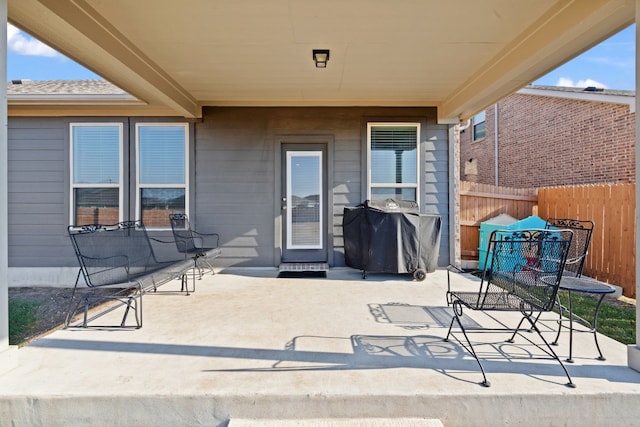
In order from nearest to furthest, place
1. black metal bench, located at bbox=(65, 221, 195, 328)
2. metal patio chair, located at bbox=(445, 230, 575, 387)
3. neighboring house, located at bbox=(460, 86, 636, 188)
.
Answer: metal patio chair, located at bbox=(445, 230, 575, 387), black metal bench, located at bbox=(65, 221, 195, 328), neighboring house, located at bbox=(460, 86, 636, 188)

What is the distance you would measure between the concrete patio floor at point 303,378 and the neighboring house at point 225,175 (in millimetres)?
2593

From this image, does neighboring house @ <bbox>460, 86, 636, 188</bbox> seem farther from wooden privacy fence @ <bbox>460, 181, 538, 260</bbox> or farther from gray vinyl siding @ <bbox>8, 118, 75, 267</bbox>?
gray vinyl siding @ <bbox>8, 118, 75, 267</bbox>

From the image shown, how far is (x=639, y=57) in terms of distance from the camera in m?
2.21

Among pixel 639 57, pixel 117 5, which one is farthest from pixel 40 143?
pixel 639 57

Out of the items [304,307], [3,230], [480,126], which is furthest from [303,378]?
[480,126]

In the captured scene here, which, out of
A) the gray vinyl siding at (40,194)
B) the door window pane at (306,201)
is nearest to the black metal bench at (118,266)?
the door window pane at (306,201)

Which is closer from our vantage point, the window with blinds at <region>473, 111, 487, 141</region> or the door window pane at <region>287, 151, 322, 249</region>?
the door window pane at <region>287, 151, 322, 249</region>

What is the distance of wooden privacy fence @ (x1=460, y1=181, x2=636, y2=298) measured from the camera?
5.24m

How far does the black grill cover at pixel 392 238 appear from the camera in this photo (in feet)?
15.5

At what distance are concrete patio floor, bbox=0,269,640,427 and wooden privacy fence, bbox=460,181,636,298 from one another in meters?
3.30

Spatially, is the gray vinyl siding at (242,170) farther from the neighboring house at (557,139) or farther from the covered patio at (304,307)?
the neighboring house at (557,139)

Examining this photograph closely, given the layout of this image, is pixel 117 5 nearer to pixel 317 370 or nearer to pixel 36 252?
pixel 317 370

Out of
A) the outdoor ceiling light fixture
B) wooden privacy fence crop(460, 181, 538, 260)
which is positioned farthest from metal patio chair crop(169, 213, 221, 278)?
wooden privacy fence crop(460, 181, 538, 260)

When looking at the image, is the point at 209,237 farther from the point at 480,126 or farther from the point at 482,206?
the point at 480,126
